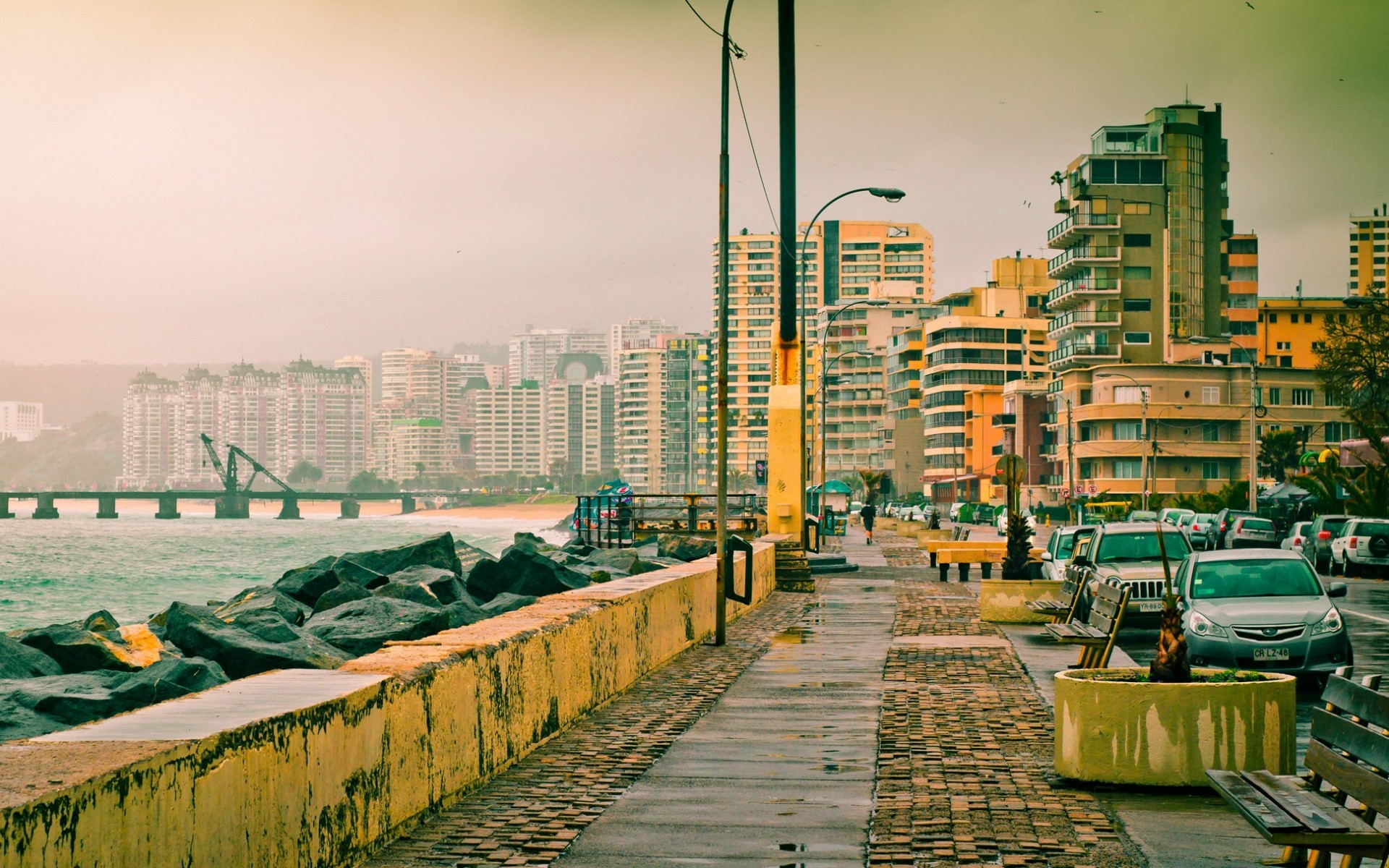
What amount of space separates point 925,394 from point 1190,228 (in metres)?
46.1

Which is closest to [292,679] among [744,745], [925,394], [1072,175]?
[744,745]

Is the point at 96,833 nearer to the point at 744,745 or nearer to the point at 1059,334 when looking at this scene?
the point at 744,745

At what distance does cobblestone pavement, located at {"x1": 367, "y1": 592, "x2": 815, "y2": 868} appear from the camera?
7469mm

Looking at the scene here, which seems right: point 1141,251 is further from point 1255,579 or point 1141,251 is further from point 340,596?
point 1255,579

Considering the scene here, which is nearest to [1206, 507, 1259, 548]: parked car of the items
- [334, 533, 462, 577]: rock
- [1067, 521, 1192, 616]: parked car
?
[334, 533, 462, 577]: rock

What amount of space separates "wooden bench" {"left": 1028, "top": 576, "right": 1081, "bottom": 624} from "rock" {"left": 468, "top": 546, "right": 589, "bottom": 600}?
8.42 meters

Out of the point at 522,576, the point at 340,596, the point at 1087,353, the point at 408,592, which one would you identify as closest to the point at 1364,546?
the point at 522,576

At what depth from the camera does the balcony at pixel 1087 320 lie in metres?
119

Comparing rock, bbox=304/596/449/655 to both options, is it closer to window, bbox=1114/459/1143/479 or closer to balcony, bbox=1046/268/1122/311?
window, bbox=1114/459/1143/479

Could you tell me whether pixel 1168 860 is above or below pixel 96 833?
below

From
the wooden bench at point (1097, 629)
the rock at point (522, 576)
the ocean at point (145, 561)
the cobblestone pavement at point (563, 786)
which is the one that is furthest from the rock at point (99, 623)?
the ocean at point (145, 561)

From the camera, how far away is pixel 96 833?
4.75 meters

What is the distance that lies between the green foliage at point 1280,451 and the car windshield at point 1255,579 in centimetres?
9414

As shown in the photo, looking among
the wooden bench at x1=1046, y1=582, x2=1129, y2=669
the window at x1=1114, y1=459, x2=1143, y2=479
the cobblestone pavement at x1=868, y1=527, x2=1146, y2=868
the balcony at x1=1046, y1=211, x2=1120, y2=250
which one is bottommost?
the cobblestone pavement at x1=868, y1=527, x2=1146, y2=868
